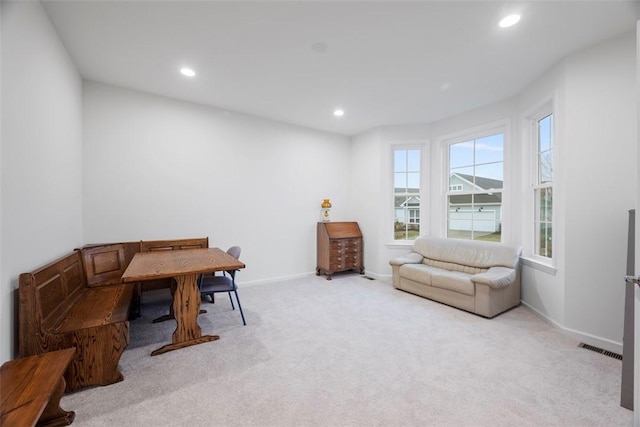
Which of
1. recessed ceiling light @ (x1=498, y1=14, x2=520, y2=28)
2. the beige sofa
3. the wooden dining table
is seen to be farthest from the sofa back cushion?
the wooden dining table

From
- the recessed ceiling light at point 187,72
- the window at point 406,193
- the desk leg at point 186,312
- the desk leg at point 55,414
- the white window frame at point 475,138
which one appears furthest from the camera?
the window at point 406,193

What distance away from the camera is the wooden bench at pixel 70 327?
1.65m

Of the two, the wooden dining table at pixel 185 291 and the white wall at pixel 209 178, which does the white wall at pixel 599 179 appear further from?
the white wall at pixel 209 178

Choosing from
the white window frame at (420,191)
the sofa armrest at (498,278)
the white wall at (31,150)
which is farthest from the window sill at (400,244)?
the white wall at (31,150)

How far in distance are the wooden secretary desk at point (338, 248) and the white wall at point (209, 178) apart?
0.73 feet

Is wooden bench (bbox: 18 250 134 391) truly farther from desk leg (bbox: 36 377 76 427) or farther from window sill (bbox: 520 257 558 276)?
window sill (bbox: 520 257 558 276)

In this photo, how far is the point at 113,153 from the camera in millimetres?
3273

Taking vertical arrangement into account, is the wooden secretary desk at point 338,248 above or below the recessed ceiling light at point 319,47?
below

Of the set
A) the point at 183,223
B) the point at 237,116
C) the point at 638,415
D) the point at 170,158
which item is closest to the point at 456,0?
the point at 638,415

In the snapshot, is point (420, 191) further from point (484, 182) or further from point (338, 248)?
point (338, 248)

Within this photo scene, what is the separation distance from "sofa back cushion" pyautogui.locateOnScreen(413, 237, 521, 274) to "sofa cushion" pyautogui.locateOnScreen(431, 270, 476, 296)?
0.44 meters

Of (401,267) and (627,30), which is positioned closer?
(627,30)

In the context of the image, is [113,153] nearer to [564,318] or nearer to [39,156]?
[39,156]

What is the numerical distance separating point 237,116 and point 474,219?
4.01 metres
